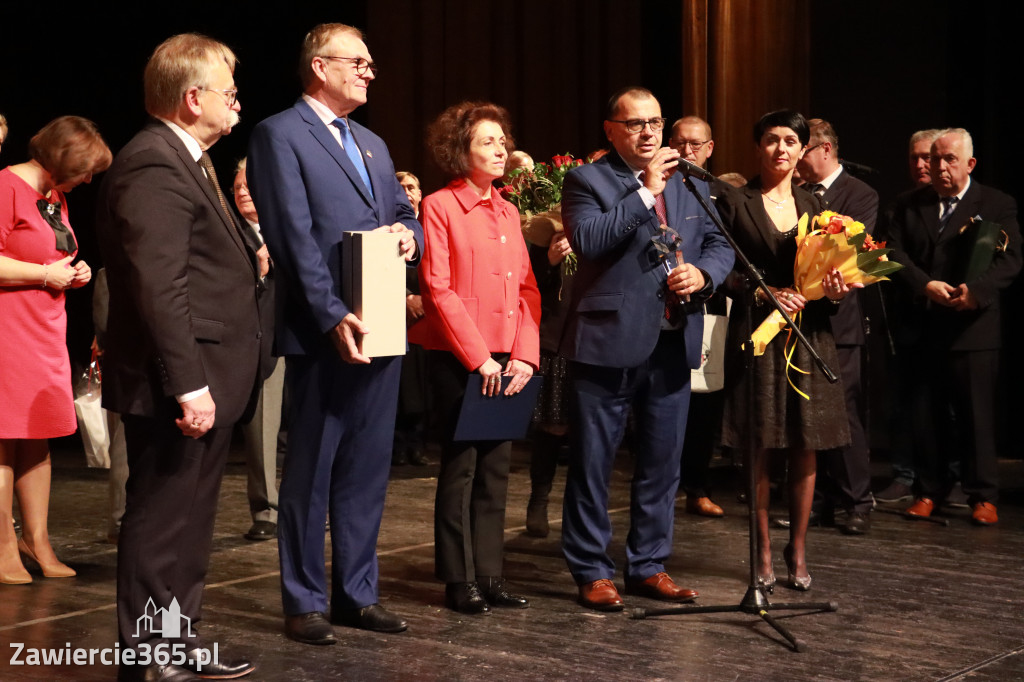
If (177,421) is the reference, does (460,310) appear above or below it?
above

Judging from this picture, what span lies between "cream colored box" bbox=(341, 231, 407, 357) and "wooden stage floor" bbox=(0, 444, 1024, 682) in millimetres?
819

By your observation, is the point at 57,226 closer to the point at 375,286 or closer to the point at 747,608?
the point at 375,286

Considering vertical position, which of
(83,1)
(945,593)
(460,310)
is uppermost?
(83,1)

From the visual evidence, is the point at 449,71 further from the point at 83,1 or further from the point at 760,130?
the point at 760,130

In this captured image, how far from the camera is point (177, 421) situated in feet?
9.28

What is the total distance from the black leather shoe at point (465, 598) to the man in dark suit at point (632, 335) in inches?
11.9

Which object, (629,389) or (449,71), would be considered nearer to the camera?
(629,389)

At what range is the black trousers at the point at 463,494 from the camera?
3.75 metres

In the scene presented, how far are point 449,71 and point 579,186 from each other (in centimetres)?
501

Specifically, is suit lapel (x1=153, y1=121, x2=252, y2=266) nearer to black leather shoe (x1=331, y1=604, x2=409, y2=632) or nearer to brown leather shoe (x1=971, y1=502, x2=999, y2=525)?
black leather shoe (x1=331, y1=604, x2=409, y2=632)

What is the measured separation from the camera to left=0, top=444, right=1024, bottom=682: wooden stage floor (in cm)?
318

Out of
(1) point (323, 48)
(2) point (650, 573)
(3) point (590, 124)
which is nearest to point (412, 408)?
(3) point (590, 124)

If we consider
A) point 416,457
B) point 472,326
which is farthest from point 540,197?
point 416,457

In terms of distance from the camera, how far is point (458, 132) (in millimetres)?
3789
